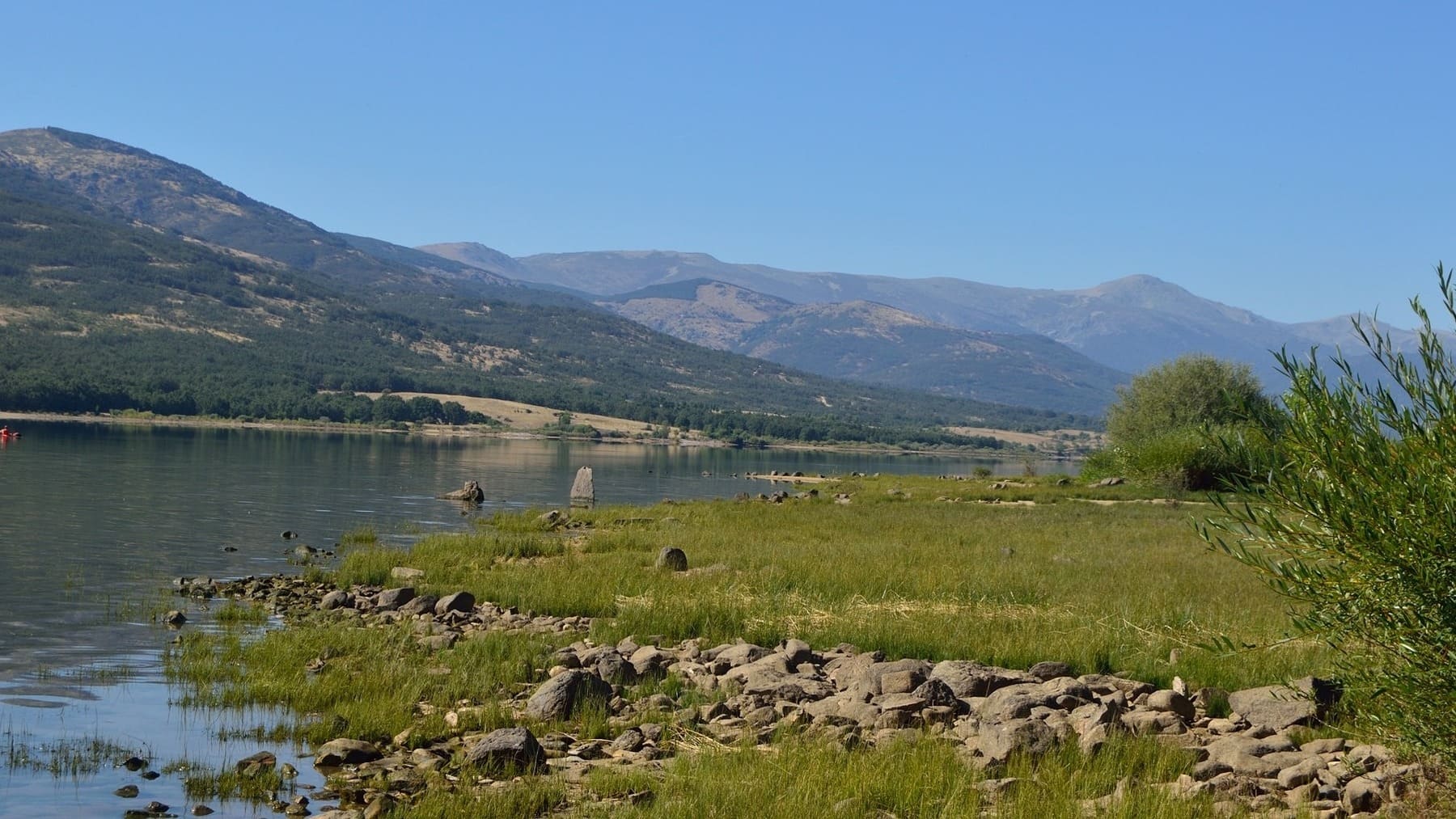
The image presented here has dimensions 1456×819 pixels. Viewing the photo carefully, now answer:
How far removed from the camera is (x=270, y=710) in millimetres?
16281

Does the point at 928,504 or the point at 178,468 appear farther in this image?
the point at 178,468

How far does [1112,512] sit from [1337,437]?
1524 inches

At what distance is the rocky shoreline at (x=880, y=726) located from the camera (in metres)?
11.6

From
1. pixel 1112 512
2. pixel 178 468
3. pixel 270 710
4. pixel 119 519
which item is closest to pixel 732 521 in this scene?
pixel 1112 512

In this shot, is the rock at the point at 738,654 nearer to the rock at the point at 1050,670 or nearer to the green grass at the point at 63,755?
the rock at the point at 1050,670

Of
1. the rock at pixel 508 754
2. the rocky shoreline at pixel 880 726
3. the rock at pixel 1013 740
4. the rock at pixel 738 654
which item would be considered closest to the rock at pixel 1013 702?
the rocky shoreline at pixel 880 726

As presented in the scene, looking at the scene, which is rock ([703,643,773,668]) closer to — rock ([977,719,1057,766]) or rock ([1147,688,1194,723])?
rock ([977,719,1057,766])

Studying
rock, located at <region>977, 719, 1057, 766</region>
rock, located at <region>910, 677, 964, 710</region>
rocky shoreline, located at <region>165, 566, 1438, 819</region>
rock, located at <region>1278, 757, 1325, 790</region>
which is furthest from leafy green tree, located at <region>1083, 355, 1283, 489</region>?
rock, located at <region>1278, 757, 1325, 790</region>

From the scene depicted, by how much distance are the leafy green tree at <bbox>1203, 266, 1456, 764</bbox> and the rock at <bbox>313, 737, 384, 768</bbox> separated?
940cm

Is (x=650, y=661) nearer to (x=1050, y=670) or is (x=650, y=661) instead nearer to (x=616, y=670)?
(x=616, y=670)

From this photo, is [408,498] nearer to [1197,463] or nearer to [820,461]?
[1197,463]

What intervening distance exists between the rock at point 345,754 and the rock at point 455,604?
901cm

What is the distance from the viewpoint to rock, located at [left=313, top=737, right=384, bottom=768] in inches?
543

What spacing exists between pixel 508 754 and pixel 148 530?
30645 millimetres
